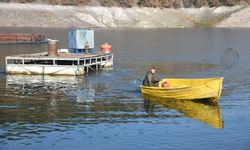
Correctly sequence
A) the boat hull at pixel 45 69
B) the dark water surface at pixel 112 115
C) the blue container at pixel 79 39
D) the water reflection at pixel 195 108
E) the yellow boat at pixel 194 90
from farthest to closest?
the blue container at pixel 79 39 → the boat hull at pixel 45 69 → the yellow boat at pixel 194 90 → the water reflection at pixel 195 108 → the dark water surface at pixel 112 115

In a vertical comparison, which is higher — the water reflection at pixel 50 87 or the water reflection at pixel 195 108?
the water reflection at pixel 50 87

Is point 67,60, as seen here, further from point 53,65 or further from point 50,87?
point 50,87

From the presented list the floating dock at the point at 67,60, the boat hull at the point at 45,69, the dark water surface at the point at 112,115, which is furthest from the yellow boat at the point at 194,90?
the floating dock at the point at 67,60

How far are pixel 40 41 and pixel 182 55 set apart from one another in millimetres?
34551

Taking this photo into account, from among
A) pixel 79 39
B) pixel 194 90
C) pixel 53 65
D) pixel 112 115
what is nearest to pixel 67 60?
pixel 53 65

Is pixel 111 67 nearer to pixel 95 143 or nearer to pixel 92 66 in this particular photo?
pixel 92 66

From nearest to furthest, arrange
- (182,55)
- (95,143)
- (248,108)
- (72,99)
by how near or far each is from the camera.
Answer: (95,143)
(248,108)
(72,99)
(182,55)

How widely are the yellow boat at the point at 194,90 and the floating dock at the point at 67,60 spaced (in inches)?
633

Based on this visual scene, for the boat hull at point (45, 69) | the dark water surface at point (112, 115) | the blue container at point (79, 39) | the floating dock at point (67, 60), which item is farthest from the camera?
the blue container at point (79, 39)

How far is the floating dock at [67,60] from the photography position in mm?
60625

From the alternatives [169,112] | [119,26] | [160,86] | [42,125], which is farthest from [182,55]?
[119,26]

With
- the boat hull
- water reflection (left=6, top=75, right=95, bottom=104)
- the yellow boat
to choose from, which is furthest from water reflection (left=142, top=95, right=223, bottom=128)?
the boat hull

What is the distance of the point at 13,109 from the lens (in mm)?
41000

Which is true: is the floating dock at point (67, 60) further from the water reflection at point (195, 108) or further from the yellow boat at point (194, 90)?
the water reflection at point (195, 108)
